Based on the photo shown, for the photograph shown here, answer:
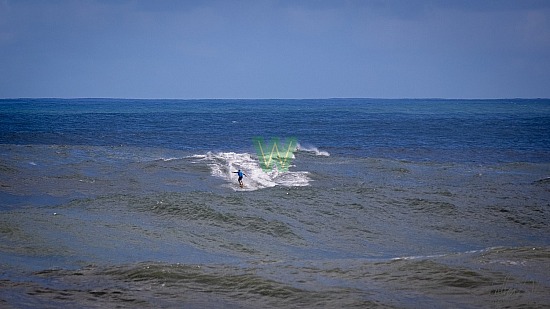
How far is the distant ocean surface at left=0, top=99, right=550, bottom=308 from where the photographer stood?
39.4 feet

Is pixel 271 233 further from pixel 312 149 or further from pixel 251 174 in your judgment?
pixel 312 149

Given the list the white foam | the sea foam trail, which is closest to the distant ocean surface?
the sea foam trail

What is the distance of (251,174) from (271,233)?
46.9ft

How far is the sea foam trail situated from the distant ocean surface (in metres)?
0.11

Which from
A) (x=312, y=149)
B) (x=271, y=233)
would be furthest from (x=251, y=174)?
(x=312, y=149)

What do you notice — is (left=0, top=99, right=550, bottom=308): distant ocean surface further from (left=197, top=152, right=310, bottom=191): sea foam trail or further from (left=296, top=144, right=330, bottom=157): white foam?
(left=296, top=144, right=330, bottom=157): white foam

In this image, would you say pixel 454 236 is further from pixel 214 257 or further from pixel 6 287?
pixel 6 287

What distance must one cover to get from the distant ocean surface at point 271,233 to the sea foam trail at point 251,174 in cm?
11

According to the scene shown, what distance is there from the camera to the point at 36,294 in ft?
37.2

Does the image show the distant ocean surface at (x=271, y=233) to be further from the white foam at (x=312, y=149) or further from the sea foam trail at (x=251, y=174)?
the white foam at (x=312, y=149)

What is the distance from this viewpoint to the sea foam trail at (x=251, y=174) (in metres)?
29.8

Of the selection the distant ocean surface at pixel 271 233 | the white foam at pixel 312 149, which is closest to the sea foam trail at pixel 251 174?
the distant ocean surface at pixel 271 233

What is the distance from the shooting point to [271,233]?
753 inches

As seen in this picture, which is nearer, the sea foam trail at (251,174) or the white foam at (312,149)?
the sea foam trail at (251,174)
